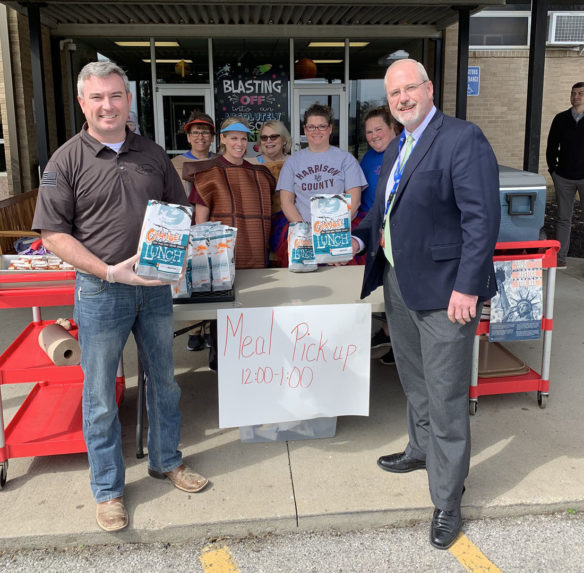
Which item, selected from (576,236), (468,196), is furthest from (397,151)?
(576,236)

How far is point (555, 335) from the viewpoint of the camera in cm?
519

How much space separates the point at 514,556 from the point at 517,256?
173 cm

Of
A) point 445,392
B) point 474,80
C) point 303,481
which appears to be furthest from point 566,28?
point 303,481

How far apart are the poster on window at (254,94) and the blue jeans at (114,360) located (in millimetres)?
9026

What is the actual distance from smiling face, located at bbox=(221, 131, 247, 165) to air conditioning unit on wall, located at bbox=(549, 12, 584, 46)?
10526mm

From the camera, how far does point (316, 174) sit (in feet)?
13.4

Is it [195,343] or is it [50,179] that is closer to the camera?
[50,179]

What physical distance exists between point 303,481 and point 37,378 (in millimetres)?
1422

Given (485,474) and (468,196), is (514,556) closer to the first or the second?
(485,474)

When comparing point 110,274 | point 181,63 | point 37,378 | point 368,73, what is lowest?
point 37,378

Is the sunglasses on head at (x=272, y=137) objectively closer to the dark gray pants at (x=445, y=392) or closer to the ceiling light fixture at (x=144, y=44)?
the dark gray pants at (x=445, y=392)

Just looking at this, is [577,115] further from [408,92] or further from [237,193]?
[408,92]

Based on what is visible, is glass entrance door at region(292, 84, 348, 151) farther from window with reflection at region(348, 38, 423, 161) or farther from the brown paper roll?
the brown paper roll

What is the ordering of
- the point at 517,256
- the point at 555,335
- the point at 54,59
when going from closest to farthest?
the point at 517,256 → the point at 555,335 → the point at 54,59
